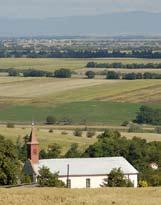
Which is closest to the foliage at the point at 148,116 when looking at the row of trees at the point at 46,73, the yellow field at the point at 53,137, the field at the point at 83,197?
the yellow field at the point at 53,137

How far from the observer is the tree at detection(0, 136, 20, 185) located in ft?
169

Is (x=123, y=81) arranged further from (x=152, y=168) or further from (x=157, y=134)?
(x=152, y=168)

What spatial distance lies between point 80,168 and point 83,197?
3105 cm

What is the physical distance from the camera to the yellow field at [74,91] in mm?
124625

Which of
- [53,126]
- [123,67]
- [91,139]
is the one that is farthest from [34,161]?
[123,67]

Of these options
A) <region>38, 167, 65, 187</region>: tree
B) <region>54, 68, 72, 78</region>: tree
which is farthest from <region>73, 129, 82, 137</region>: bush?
<region>54, 68, 72, 78</region>: tree

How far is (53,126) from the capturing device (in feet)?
328

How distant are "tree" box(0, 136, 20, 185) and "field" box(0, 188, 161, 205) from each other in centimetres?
1997

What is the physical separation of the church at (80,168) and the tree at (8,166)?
494cm

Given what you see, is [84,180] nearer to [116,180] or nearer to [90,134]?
[116,180]

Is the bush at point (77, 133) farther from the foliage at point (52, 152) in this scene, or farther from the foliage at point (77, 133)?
the foliage at point (52, 152)

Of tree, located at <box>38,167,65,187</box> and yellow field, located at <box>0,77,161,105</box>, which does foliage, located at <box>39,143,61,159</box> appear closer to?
tree, located at <box>38,167,65,187</box>

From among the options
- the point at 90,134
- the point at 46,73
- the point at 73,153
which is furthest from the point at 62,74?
the point at 73,153

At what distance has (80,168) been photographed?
6022 cm
